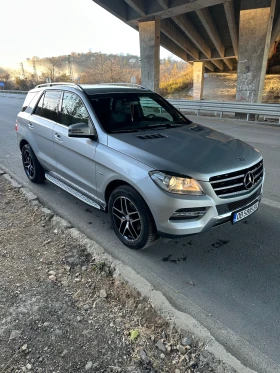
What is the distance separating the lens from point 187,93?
36.1 m

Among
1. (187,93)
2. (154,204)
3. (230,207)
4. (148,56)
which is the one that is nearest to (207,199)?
(230,207)

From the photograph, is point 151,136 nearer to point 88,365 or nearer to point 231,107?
point 88,365

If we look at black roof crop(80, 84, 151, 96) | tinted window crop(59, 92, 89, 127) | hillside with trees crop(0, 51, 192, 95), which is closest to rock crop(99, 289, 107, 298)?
tinted window crop(59, 92, 89, 127)

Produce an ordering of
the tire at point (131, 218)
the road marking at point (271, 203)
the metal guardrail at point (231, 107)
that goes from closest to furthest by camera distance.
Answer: the tire at point (131, 218)
the road marking at point (271, 203)
the metal guardrail at point (231, 107)

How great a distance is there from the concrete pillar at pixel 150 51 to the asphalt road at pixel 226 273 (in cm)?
1494

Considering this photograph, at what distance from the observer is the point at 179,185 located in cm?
271

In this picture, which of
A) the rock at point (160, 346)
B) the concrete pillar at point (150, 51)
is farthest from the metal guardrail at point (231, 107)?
the rock at point (160, 346)

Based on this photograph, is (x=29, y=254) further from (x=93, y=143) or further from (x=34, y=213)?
(x=93, y=143)

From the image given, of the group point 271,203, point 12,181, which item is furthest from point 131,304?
point 12,181

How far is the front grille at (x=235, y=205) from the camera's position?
111 inches

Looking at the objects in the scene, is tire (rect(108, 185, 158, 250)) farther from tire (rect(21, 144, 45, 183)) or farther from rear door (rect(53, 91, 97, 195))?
tire (rect(21, 144, 45, 183))

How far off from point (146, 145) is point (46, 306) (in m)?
1.87

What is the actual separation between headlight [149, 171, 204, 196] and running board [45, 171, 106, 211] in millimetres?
1088

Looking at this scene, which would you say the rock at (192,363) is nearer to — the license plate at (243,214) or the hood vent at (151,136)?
the license plate at (243,214)
